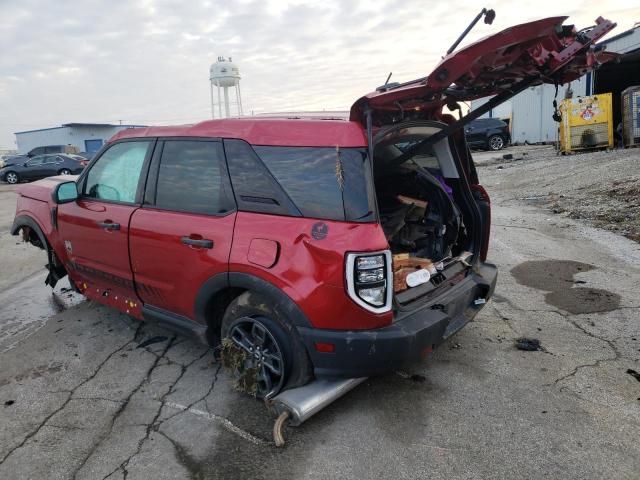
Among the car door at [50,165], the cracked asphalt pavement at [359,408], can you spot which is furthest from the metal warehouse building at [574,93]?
the car door at [50,165]

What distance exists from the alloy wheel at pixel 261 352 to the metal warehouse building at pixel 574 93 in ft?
42.6

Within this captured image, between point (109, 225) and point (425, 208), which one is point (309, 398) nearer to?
point (425, 208)

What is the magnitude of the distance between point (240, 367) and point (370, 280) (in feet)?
3.84

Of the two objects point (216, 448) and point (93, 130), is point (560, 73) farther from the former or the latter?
point (93, 130)

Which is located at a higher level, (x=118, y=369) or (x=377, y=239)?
(x=377, y=239)

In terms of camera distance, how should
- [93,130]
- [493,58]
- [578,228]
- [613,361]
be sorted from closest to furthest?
[493,58] → [613,361] → [578,228] → [93,130]

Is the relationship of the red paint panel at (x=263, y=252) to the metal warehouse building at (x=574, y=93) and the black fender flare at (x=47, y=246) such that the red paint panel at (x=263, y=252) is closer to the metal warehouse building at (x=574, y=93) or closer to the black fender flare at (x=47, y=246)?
the black fender flare at (x=47, y=246)

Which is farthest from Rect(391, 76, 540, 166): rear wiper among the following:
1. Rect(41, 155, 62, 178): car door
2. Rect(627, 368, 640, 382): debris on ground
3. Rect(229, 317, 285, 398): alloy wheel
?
Rect(41, 155, 62, 178): car door

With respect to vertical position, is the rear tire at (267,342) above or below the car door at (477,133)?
below

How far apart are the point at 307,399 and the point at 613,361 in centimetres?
234

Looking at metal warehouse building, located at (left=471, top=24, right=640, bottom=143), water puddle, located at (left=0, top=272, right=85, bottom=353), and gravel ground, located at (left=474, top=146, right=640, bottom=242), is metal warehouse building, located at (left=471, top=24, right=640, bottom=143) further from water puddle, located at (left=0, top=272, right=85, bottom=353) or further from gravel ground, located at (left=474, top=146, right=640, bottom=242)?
water puddle, located at (left=0, top=272, right=85, bottom=353)

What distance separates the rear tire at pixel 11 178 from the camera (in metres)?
24.0

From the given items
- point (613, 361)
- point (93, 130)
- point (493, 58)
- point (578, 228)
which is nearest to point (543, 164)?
point (578, 228)

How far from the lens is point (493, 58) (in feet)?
7.95
